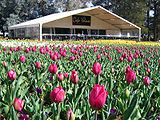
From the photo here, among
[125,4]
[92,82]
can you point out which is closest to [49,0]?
[125,4]

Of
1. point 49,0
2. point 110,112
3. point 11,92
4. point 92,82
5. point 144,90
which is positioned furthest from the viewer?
point 49,0

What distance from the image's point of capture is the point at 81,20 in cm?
3791

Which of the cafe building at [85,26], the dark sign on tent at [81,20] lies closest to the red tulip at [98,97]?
the cafe building at [85,26]

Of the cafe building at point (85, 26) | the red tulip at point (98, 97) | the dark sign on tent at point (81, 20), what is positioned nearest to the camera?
the red tulip at point (98, 97)

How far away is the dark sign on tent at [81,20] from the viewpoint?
122 feet

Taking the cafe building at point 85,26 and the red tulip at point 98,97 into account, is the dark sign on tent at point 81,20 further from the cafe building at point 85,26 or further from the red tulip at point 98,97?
the red tulip at point 98,97

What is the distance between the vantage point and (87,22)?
38.2 metres

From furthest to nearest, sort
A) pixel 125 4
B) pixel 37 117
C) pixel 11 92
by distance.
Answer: pixel 125 4
pixel 11 92
pixel 37 117

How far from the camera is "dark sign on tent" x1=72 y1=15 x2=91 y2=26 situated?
37.3 meters

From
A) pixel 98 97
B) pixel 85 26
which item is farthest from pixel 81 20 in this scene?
pixel 98 97

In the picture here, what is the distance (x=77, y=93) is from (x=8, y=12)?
51062 millimetres

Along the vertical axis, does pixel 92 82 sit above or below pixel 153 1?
below

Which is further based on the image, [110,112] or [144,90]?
[144,90]

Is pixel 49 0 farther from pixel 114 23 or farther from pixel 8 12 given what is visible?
pixel 114 23
